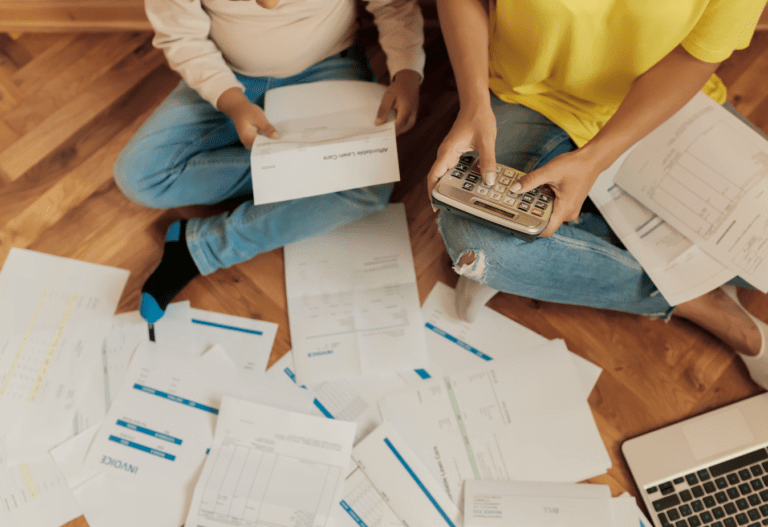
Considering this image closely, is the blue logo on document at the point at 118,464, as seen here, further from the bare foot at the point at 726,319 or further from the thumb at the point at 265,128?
the bare foot at the point at 726,319

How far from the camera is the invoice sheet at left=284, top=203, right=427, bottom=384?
80 centimetres

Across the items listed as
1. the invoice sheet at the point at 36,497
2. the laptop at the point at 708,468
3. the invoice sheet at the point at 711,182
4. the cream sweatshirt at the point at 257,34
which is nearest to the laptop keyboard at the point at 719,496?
the laptop at the point at 708,468

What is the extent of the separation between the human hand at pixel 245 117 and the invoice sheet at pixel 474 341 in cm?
39

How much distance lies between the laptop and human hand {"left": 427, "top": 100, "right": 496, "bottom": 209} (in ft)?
1.66

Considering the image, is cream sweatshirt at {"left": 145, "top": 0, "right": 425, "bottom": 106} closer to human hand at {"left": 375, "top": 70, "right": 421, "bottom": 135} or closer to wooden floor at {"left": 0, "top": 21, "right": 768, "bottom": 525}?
human hand at {"left": 375, "top": 70, "right": 421, "bottom": 135}

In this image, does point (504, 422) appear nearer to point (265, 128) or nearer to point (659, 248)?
point (659, 248)

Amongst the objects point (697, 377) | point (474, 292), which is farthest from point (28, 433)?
point (697, 377)

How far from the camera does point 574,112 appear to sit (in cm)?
71

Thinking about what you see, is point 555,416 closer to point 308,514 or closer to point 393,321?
point 393,321

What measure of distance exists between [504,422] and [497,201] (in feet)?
1.24

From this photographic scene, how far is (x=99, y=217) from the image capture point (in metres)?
0.92

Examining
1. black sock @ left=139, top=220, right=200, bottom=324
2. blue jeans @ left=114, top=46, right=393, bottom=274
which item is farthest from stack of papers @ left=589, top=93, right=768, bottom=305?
black sock @ left=139, top=220, right=200, bottom=324

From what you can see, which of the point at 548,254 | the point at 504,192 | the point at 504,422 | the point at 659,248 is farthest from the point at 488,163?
the point at 504,422

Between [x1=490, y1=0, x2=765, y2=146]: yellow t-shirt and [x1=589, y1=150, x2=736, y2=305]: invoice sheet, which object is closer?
[x1=490, y1=0, x2=765, y2=146]: yellow t-shirt
